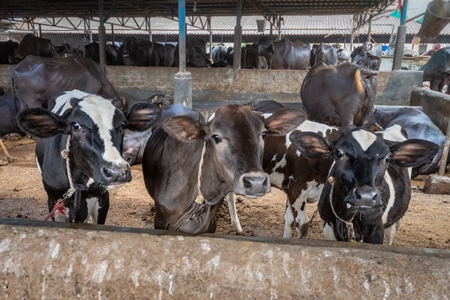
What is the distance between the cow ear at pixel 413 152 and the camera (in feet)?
8.05

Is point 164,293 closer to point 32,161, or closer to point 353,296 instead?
point 353,296

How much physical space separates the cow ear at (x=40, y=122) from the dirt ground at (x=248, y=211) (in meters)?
1.88

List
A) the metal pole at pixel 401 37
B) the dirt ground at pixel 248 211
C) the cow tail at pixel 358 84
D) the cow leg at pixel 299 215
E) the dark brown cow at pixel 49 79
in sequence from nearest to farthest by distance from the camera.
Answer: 1. the cow leg at pixel 299 215
2. the dirt ground at pixel 248 211
3. the cow tail at pixel 358 84
4. the dark brown cow at pixel 49 79
5. the metal pole at pixel 401 37

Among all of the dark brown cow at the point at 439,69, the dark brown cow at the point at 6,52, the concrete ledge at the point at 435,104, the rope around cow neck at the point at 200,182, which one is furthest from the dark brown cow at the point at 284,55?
the rope around cow neck at the point at 200,182

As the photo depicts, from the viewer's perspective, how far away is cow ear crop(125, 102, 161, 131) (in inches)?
108

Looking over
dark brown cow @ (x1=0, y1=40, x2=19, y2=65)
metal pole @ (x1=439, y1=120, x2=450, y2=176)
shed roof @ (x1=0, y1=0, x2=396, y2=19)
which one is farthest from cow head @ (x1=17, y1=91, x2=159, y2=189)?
dark brown cow @ (x1=0, y1=40, x2=19, y2=65)

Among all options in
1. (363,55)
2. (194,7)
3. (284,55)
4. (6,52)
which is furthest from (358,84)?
(6,52)

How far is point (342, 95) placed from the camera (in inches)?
242

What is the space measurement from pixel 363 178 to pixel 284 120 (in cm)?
64

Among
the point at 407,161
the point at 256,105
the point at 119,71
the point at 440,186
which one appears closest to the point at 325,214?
the point at 407,161

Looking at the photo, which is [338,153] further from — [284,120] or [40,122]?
[40,122]

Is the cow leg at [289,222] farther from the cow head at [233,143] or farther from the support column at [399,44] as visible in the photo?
the support column at [399,44]

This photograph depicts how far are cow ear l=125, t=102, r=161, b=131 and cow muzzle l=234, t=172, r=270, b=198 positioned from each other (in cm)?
108

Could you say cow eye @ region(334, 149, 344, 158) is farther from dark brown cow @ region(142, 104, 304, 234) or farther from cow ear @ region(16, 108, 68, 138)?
cow ear @ region(16, 108, 68, 138)
